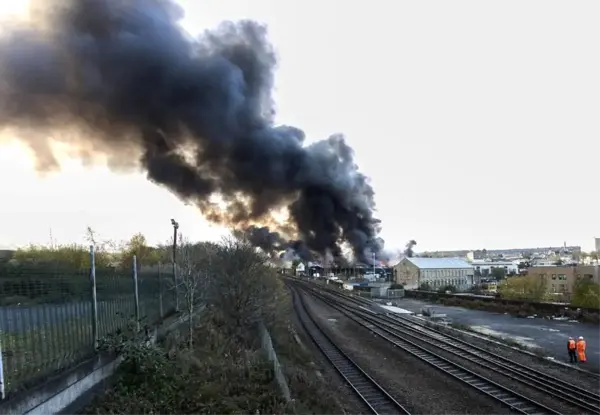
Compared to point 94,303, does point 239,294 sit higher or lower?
lower

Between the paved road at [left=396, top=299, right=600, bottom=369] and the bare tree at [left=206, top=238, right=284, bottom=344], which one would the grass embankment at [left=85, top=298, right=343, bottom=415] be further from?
the paved road at [left=396, top=299, right=600, bottom=369]

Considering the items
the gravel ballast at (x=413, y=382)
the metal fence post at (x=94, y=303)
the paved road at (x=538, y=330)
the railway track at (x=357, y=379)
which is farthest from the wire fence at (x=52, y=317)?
the paved road at (x=538, y=330)

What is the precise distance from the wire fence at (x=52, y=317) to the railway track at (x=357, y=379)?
6.17 metres

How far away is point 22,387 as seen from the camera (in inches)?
190

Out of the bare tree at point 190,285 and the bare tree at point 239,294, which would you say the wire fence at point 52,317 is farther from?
the bare tree at point 239,294

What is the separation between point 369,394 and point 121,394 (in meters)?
7.56

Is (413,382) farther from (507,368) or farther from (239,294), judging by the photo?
(239,294)

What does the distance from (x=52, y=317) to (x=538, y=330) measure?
27224mm

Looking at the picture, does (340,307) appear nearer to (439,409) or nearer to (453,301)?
(453,301)

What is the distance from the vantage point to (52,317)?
5.77 meters

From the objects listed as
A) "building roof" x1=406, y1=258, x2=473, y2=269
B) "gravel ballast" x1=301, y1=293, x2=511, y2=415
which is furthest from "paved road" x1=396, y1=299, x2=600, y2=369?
"building roof" x1=406, y1=258, x2=473, y2=269

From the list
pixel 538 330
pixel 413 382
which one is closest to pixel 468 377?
pixel 413 382

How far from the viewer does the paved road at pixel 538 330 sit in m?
20.6

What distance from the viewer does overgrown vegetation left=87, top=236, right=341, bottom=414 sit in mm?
7215
